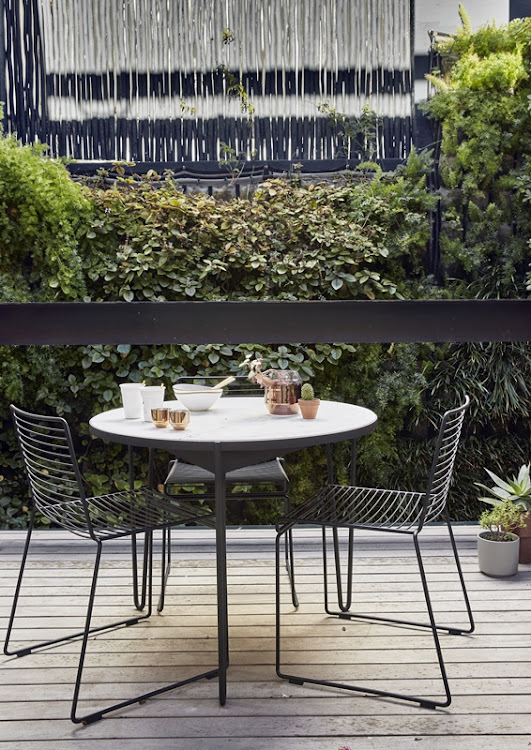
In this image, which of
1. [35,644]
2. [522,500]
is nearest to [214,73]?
[522,500]

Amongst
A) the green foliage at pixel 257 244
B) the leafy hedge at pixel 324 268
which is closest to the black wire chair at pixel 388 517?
the leafy hedge at pixel 324 268

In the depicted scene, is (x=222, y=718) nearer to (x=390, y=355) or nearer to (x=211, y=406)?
(x=211, y=406)

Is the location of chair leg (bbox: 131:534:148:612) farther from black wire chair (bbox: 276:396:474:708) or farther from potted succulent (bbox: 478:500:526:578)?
potted succulent (bbox: 478:500:526:578)

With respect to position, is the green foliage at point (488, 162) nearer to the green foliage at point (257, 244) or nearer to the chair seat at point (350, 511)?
the green foliage at point (257, 244)

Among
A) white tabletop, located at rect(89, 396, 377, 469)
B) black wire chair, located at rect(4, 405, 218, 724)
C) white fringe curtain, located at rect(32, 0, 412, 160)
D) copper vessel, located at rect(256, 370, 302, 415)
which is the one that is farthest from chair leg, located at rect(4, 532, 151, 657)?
white fringe curtain, located at rect(32, 0, 412, 160)

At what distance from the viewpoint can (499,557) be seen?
3.12 metres

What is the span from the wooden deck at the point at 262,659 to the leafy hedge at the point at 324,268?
1.53 m

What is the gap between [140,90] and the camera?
620 centimetres

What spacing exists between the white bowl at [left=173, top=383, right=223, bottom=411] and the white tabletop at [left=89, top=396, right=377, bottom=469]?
30 millimetres

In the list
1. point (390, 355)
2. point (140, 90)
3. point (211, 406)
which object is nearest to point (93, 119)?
point (140, 90)

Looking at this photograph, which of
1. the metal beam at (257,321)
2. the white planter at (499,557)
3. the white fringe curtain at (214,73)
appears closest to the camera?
the metal beam at (257,321)

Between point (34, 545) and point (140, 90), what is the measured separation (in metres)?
4.20

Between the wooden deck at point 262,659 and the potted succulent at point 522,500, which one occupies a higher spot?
the potted succulent at point 522,500

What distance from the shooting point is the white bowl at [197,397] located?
8.64 feet
